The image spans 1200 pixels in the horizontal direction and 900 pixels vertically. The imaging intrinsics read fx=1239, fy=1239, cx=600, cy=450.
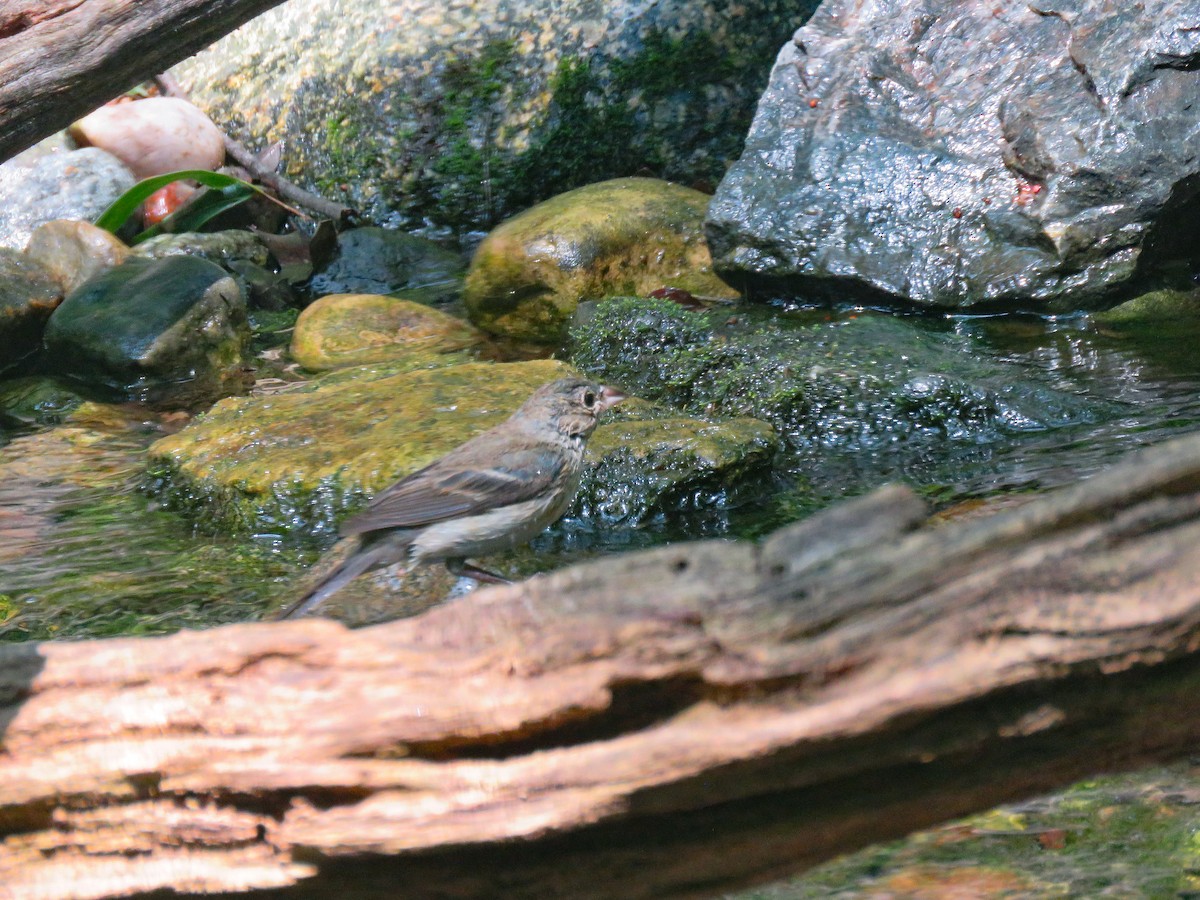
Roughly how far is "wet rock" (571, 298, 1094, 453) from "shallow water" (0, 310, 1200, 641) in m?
0.03

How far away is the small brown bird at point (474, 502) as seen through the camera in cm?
470

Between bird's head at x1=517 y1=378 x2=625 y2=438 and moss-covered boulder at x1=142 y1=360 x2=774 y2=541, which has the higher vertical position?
bird's head at x1=517 y1=378 x2=625 y2=438

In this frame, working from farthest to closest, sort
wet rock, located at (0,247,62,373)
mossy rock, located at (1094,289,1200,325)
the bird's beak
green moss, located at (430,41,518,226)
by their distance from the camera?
green moss, located at (430,41,518,226)
wet rock, located at (0,247,62,373)
mossy rock, located at (1094,289,1200,325)
the bird's beak

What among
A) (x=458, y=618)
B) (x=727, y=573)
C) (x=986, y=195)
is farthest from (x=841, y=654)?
(x=986, y=195)

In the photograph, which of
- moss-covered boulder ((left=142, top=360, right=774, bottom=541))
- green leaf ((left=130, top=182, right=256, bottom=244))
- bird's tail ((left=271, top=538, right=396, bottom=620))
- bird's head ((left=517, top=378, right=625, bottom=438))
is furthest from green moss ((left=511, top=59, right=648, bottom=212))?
bird's tail ((left=271, top=538, right=396, bottom=620))

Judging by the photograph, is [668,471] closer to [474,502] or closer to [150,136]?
[474,502]

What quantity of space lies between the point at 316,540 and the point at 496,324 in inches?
129

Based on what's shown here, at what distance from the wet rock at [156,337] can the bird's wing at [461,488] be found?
11.5 ft

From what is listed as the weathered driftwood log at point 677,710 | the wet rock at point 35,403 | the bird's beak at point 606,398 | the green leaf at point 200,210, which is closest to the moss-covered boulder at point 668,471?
the bird's beak at point 606,398

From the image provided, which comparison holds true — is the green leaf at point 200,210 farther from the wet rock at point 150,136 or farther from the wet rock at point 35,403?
the wet rock at point 35,403

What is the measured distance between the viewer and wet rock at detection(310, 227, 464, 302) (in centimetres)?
984

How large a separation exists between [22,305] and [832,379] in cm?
568

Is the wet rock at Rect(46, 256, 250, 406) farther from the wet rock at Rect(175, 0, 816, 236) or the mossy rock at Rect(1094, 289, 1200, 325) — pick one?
the mossy rock at Rect(1094, 289, 1200, 325)

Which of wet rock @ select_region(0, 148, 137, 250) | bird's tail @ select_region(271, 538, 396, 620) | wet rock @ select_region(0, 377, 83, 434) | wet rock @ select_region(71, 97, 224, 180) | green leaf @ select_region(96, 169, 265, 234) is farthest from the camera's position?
wet rock @ select_region(71, 97, 224, 180)
